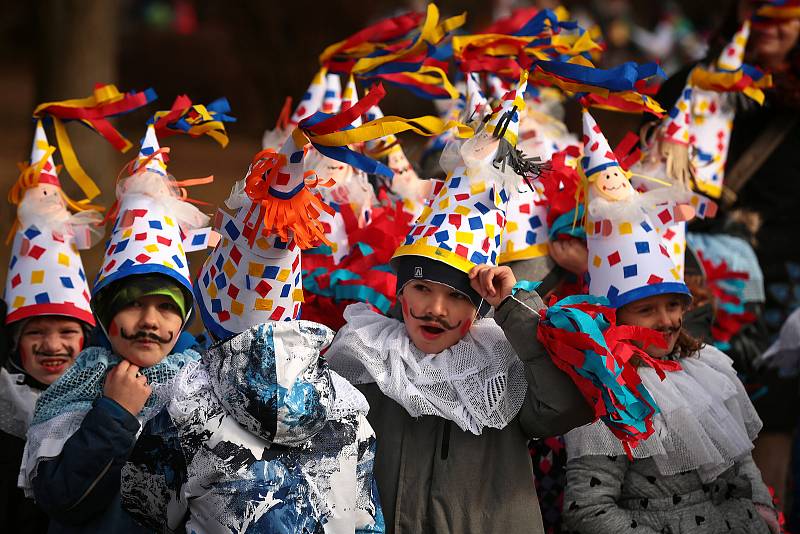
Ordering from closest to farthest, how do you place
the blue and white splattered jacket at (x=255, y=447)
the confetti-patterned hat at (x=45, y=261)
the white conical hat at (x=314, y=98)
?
the blue and white splattered jacket at (x=255, y=447)
the confetti-patterned hat at (x=45, y=261)
the white conical hat at (x=314, y=98)

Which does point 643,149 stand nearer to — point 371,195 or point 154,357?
point 371,195

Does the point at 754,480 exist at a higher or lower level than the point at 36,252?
lower

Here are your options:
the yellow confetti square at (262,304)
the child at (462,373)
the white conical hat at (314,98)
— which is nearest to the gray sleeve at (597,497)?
the child at (462,373)

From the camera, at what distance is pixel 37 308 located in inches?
168

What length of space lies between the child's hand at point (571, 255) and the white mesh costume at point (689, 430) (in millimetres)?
650

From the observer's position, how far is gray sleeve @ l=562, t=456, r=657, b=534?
3746mm

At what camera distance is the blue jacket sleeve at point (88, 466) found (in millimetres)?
3420

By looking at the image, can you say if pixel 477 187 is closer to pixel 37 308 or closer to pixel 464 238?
pixel 464 238

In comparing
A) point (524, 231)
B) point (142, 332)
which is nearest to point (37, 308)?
point (142, 332)

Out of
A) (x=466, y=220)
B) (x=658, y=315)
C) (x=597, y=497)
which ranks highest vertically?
(x=466, y=220)

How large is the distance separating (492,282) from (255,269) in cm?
76

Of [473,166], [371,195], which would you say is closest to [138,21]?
[371,195]

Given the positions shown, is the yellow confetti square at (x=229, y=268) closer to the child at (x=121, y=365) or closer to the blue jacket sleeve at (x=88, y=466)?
the child at (x=121, y=365)

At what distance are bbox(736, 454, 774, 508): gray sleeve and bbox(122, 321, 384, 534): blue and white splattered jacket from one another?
5.21 ft
